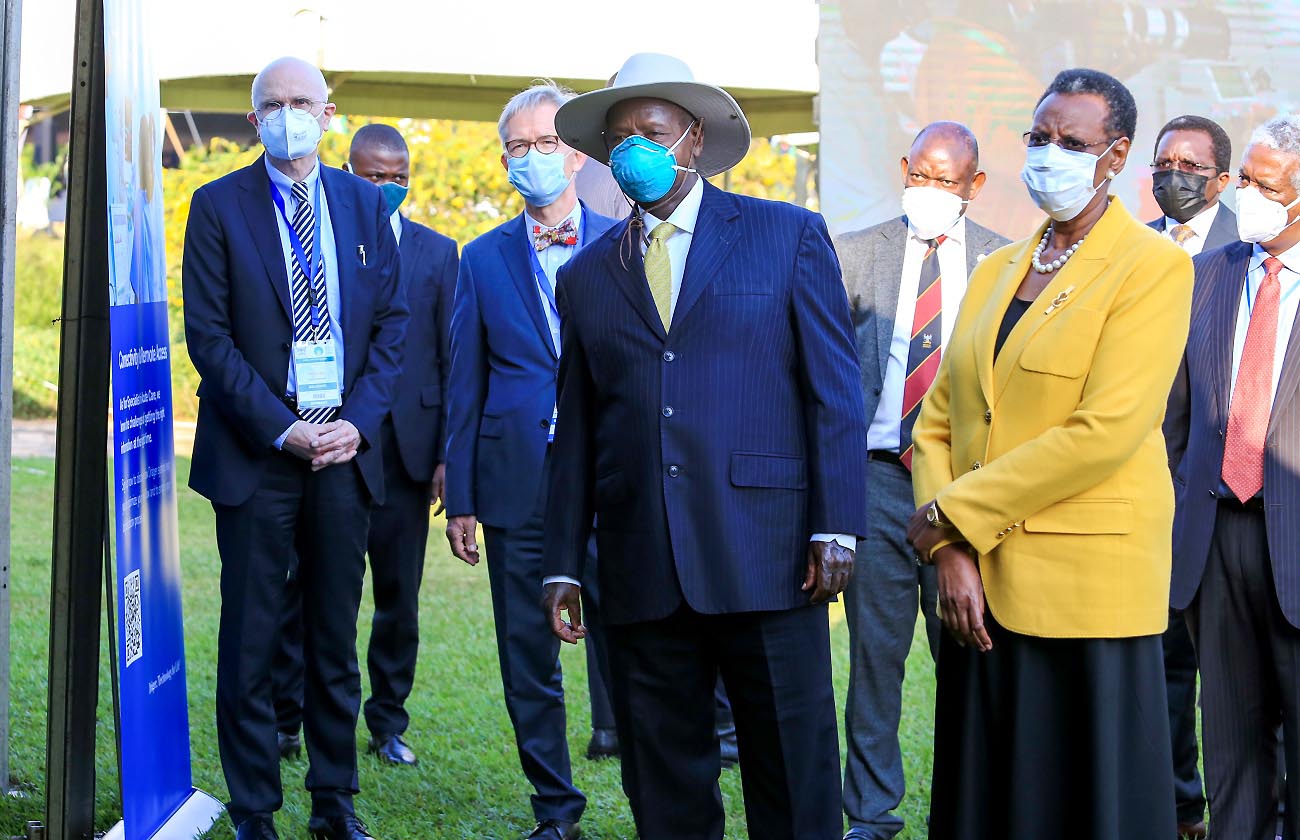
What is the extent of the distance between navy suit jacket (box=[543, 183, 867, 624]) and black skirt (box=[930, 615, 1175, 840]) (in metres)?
0.57

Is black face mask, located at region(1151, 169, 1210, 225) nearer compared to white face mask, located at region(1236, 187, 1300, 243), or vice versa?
white face mask, located at region(1236, 187, 1300, 243)

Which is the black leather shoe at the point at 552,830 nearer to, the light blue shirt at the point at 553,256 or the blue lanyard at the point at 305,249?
the light blue shirt at the point at 553,256

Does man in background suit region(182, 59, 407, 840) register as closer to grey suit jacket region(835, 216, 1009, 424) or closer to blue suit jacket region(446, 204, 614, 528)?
blue suit jacket region(446, 204, 614, 528)

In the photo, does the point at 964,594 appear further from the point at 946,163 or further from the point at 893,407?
the point at 946,163

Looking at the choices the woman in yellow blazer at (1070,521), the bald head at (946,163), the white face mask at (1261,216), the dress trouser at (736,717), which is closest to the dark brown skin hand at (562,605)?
the dress trouser at (736,717)

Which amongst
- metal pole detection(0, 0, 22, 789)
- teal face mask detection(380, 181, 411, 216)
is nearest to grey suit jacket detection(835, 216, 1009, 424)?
teal face mask detection(380, 181, 411, 216)

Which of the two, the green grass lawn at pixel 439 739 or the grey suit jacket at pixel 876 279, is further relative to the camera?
the green grass lawn at pixel 439 739

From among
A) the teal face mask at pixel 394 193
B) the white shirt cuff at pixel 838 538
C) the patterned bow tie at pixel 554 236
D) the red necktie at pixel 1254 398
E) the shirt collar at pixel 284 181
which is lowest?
the white shirt cuff at pixel 838 538

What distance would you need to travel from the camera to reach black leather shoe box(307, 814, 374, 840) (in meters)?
5.57

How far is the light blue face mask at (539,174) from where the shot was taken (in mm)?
5961

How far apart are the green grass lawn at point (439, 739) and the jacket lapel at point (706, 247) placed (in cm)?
266

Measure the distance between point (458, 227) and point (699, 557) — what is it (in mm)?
17272

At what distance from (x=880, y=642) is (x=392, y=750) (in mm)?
2477

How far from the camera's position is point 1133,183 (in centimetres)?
1073
